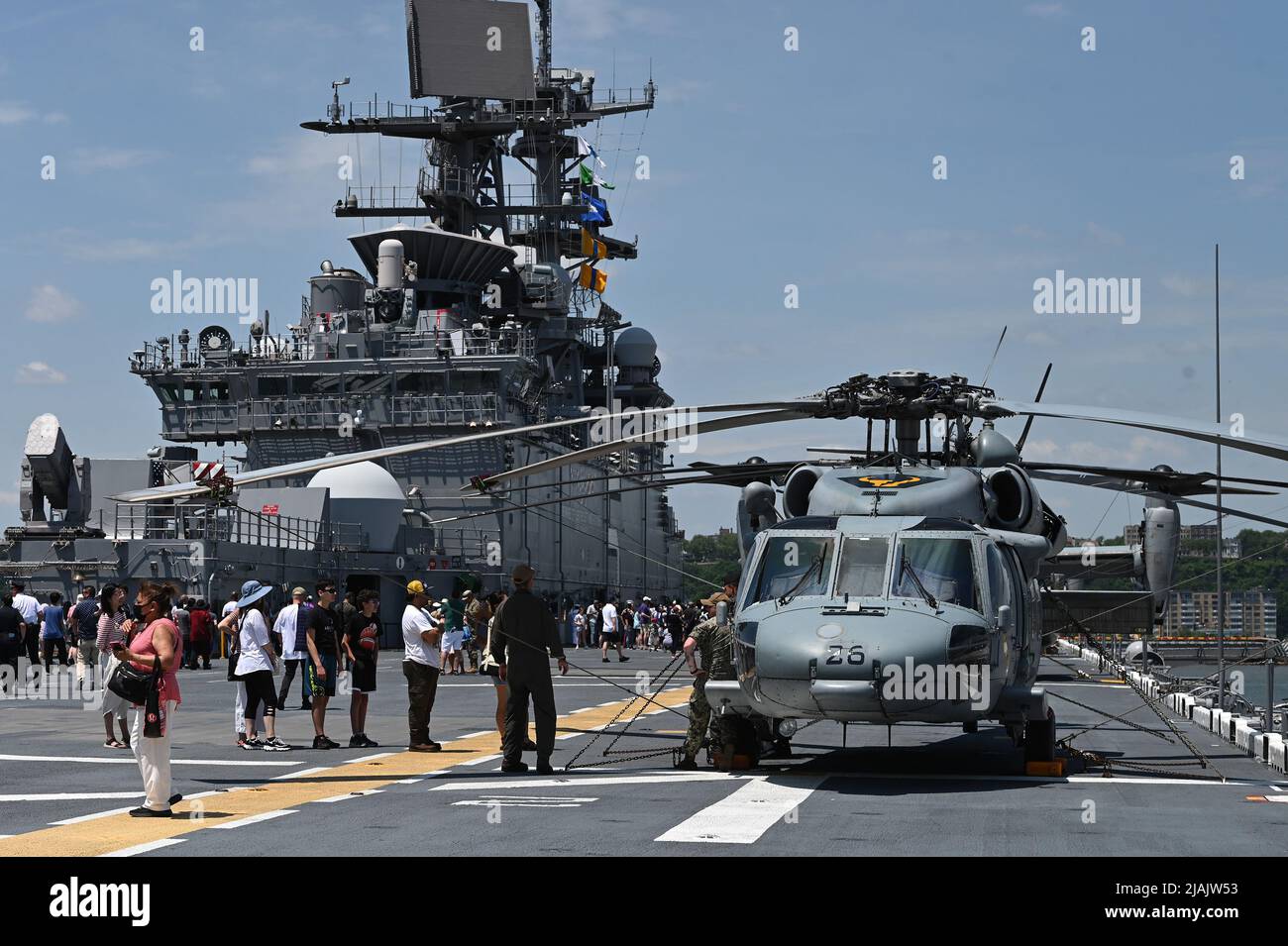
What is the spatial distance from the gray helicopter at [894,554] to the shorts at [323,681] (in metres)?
3.87

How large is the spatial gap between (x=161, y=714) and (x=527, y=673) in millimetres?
3695

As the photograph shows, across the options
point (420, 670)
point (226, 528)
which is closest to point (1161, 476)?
point (420, 670)

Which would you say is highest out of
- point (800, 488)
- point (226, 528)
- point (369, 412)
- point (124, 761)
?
point (369, 412)

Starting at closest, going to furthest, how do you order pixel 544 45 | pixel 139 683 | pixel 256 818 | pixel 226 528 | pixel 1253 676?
pixel 256 818 → pixel 139 683 → pixel 226 528 → pixel 544 45 → pixel 1253 676

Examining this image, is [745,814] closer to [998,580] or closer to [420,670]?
[998,580]

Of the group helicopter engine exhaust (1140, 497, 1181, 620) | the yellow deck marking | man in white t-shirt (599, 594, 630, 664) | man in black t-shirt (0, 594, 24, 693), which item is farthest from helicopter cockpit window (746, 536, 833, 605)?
man in white t-shirt (599, 594, 630, 664)

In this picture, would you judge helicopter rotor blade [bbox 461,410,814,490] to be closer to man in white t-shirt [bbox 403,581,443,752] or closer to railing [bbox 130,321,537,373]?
man in white t-shirt [bbox 403,581,443,752]

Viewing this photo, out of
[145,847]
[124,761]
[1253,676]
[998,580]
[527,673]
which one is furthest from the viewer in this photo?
[1253,676]

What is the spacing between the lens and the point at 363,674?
16.9m

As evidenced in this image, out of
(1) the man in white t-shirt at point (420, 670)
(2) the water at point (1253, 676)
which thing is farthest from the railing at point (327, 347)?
(1) the man in white t-shirt at point (420, 670)

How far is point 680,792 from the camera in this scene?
12.2 metres

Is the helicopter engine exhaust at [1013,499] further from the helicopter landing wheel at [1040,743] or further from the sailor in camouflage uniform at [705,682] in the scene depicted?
the sailor in camouflage uniform at [705,682]

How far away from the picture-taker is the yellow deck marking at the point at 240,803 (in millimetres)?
9719
